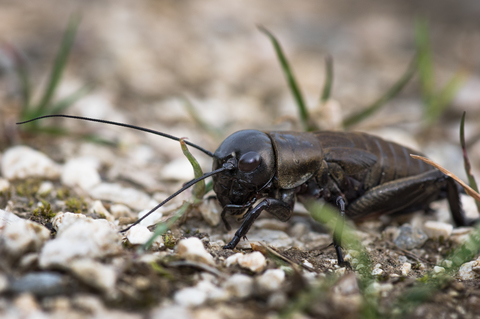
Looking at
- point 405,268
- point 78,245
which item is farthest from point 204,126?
point 78,245

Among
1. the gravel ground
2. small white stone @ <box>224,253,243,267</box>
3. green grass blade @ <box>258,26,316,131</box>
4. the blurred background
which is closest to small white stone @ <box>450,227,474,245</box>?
the gravel ground

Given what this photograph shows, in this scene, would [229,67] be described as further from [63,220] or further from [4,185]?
[63,220]

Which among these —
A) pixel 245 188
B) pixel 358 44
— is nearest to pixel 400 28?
pixel 358 44

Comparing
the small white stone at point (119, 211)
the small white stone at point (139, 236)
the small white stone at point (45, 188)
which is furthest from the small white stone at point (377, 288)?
the small white stone at point (45, 188)

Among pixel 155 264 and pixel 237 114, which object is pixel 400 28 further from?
pixel 155 264

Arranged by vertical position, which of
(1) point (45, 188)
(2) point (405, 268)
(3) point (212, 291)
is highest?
(1) point (45, 188)

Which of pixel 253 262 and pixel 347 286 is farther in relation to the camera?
pixel 253 262

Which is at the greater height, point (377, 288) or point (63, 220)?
point (63, 220)

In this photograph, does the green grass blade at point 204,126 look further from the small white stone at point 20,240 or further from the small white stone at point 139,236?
the small white stone at point 20,240
